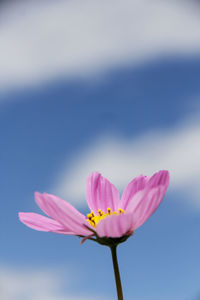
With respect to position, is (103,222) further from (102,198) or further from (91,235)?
(102,198)

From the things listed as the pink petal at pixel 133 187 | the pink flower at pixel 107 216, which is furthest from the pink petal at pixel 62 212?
the pink petal at pixel 133 187

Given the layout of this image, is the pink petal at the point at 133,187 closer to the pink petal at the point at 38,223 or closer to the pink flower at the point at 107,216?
the pink flower at the point at 107,216

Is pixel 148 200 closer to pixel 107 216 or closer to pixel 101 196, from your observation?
pixel 107 216

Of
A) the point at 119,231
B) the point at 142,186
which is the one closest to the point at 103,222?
the point at 119,231

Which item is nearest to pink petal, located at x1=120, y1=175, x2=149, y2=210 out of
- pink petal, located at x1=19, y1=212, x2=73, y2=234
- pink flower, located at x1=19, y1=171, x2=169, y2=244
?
pink flower, located at x1=19, y1=171, x2=169, y2=244

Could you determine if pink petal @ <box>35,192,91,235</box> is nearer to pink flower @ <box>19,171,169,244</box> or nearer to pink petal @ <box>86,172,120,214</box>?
pink flower @ <box>19,171,169,244</box>
